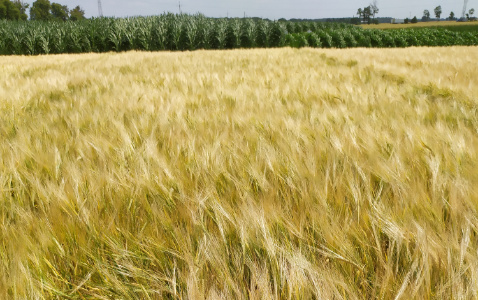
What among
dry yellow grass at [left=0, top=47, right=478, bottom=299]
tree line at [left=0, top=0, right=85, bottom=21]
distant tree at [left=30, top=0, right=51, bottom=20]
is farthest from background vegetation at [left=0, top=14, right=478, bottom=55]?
distant tree at [left=30, top=0, right=51, bottom=20]

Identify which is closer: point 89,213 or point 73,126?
point 89,213

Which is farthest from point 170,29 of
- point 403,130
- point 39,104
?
point 403,130

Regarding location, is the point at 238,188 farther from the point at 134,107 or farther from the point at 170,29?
the point at 170,29

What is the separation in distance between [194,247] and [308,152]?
51 centimetres

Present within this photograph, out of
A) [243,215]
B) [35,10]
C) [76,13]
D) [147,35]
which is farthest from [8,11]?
[243,215]

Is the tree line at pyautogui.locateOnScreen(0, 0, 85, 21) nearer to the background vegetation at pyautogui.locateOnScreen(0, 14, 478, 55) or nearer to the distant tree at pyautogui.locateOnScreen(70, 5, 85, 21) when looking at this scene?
the distant tree at pyautogui.locateOnScreen(70, 5, 85, 21)

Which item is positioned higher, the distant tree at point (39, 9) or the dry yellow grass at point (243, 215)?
the distant tree at point (39, 9)

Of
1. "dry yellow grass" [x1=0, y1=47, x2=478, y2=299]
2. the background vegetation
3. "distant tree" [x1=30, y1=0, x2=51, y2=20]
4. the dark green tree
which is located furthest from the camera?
"distant tree" [x1=30, y1=0, x2=51, y2=20]

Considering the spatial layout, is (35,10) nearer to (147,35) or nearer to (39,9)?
(39,9)

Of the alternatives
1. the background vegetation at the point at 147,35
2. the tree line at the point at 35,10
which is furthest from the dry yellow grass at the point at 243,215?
the tree line at the point at 35,10

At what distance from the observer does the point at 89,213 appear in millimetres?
642

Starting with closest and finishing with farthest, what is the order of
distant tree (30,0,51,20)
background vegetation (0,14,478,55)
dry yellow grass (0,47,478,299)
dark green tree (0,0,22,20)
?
dry yellow grass (0,47,478,299) < background vegetation (0,14,478,55) < dark green tree (0,0,22,20) < distant tree (30,0,51,20)

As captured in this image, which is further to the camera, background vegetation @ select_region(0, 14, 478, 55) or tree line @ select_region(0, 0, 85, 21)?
tree line @ select_region(0, 0, 85, 21)

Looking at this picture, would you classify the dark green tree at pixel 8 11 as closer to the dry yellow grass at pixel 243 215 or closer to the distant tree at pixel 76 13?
the distant tree at pixel 76 13
